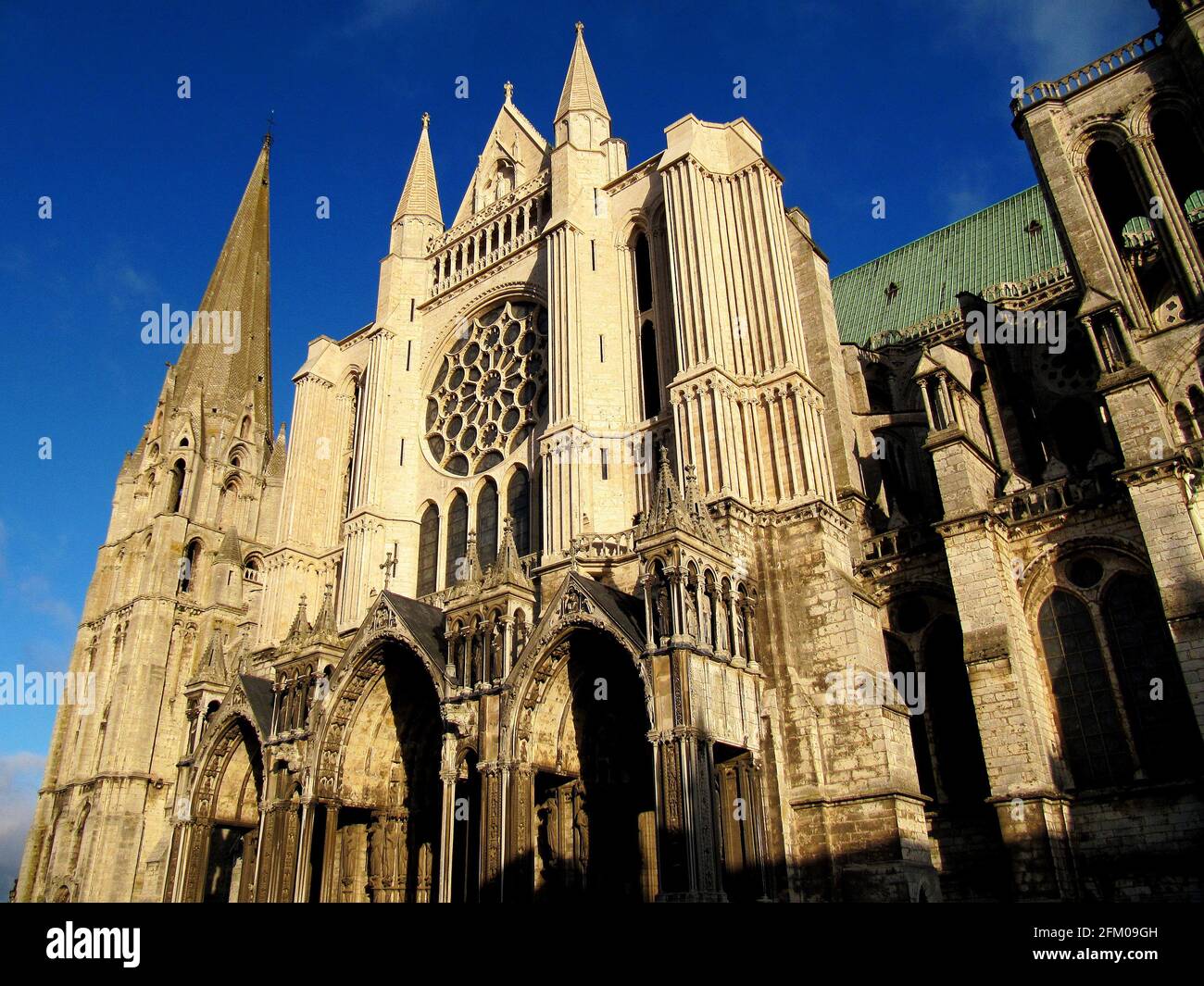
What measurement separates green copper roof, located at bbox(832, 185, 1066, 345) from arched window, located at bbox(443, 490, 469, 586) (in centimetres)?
1644

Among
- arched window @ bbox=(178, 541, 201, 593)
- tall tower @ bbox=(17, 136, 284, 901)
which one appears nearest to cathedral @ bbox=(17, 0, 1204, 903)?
tall tower @ bbox=(17, 136, 284, 901)

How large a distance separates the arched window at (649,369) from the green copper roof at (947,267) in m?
12.3

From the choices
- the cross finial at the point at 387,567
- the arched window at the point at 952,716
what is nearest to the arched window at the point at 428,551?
the cross finial at the point at 387,567

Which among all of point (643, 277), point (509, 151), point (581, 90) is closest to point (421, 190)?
point (509, 151)

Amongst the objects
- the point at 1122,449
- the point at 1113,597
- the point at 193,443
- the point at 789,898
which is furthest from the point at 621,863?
the point at 193,443

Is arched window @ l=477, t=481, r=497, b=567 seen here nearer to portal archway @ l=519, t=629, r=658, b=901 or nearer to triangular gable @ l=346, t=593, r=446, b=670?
triangular gable @ l=346, t=593, r=446, b=670

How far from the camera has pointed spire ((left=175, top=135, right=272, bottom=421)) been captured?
43906 millimetres

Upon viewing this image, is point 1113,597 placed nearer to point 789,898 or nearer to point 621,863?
point 789,898

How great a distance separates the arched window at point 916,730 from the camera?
18.2 meters

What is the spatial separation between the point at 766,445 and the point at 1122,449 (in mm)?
6288

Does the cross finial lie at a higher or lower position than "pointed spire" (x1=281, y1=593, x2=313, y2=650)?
higher

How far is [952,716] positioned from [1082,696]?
8.14 ft

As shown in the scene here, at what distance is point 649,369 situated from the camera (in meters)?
22.9

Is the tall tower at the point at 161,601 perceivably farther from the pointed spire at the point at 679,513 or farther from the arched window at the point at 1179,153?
the arched window at the point at 1179,153
